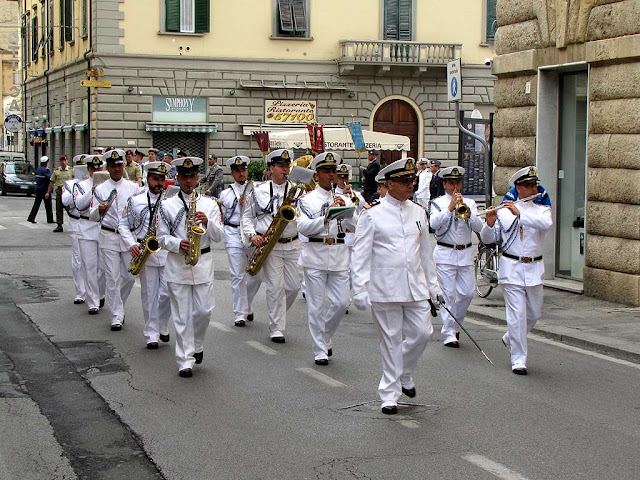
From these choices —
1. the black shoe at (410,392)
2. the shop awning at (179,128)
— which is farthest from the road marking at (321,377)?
the shop awning at (179,128)

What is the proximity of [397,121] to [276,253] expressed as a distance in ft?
102

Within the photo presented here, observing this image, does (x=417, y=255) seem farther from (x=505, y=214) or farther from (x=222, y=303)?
(x=222, y=303)

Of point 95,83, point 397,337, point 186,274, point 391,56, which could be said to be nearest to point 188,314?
point 186,274

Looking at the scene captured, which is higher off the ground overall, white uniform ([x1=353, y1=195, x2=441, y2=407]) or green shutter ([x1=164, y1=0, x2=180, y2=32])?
green shutter ([x1=164, y1=0, x2=180, y2=32])

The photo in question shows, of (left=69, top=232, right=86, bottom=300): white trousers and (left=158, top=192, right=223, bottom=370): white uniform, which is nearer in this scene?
(left=158, top=192, right=223, bottom=370): white uniform

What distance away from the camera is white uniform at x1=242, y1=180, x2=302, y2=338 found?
11867 mm

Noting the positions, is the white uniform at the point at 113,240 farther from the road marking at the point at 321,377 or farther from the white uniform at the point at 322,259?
the road marking at the point at 321,377

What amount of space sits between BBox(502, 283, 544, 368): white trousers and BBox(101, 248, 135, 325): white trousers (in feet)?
15.4

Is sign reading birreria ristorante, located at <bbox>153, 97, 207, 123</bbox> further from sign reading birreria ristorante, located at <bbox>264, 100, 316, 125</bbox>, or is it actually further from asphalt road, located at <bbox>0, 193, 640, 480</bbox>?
asphalt road, located at <bbox>0, 193, 640, 480</bbox>

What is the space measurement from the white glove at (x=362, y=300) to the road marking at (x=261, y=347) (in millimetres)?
3075

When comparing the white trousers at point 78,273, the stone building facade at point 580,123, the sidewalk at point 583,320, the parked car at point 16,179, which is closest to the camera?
the sidewalk at point 583,320

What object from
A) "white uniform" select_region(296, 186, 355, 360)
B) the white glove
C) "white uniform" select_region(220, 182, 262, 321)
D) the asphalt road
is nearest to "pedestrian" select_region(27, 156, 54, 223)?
"white uniform" select_region(220, 182, 262, 321)

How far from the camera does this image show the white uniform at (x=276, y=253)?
38.9 ft

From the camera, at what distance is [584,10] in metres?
15.1
